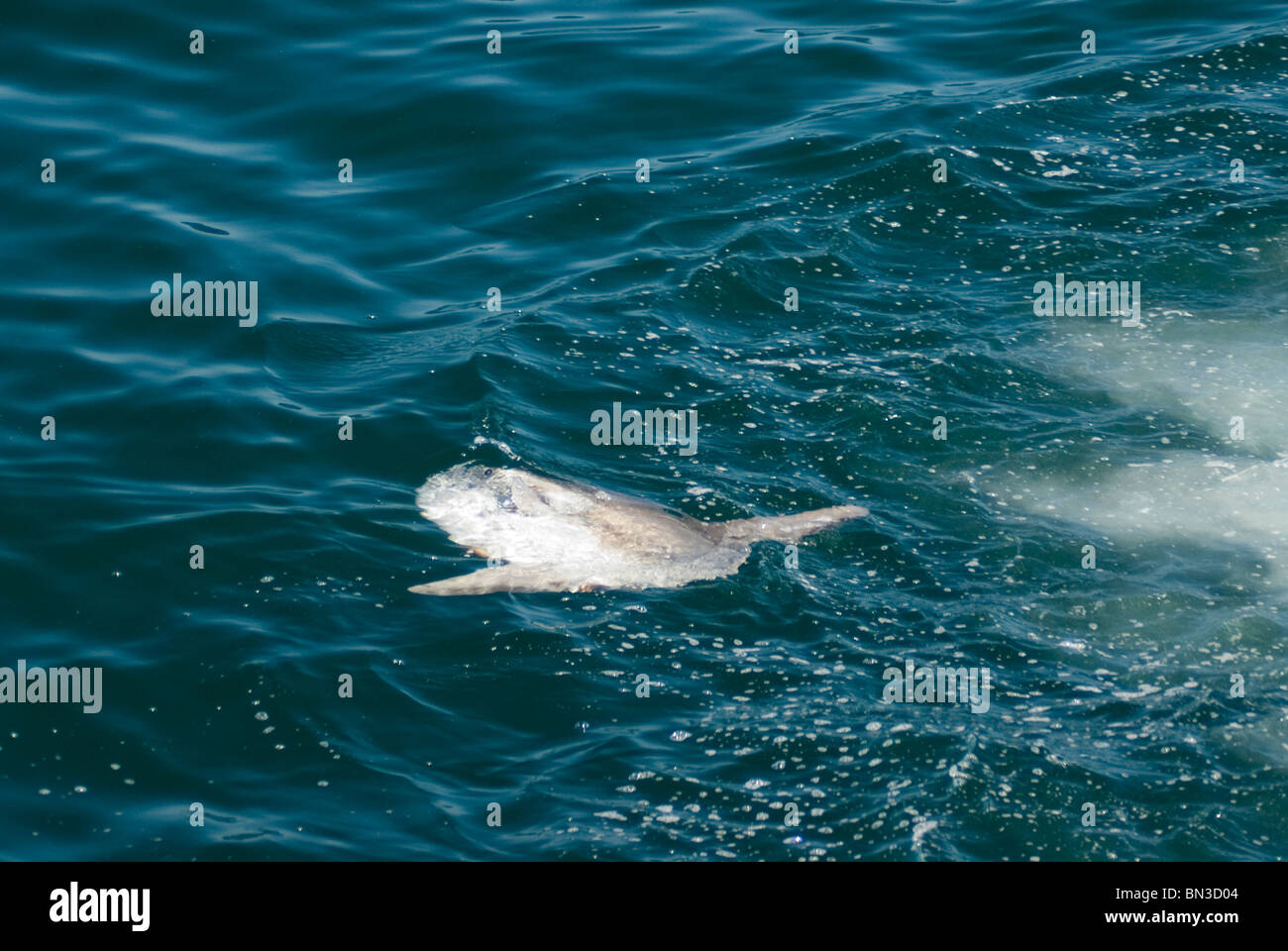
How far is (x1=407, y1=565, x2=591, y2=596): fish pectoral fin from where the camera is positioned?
9484mm

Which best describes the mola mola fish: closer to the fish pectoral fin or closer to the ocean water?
the fish pectoral fin

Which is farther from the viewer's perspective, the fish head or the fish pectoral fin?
the fish head

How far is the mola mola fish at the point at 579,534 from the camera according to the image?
380 inches

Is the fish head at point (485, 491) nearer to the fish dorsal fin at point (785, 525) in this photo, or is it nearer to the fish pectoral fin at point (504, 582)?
the fish pectoral fin at point (504, 582)

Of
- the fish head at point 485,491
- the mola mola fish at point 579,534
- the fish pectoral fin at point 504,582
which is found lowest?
the fish pectoral fin at point 504,582

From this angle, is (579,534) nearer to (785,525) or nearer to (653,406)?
(785,525)

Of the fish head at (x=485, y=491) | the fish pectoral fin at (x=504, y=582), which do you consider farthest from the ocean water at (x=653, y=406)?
the fish head at (x=485, y=491)

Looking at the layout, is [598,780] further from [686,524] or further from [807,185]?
[807,185]

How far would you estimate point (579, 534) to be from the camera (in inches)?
393

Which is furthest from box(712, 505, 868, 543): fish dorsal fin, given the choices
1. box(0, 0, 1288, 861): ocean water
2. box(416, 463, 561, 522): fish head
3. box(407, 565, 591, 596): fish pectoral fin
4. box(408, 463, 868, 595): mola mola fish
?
box(416, 463, 561, 522): fish head

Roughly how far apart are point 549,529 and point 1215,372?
5.88 meters

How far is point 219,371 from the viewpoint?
12242 mm

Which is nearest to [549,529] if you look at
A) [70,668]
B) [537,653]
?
[537,653]

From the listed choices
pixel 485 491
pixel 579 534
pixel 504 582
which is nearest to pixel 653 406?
pixel 485 491
